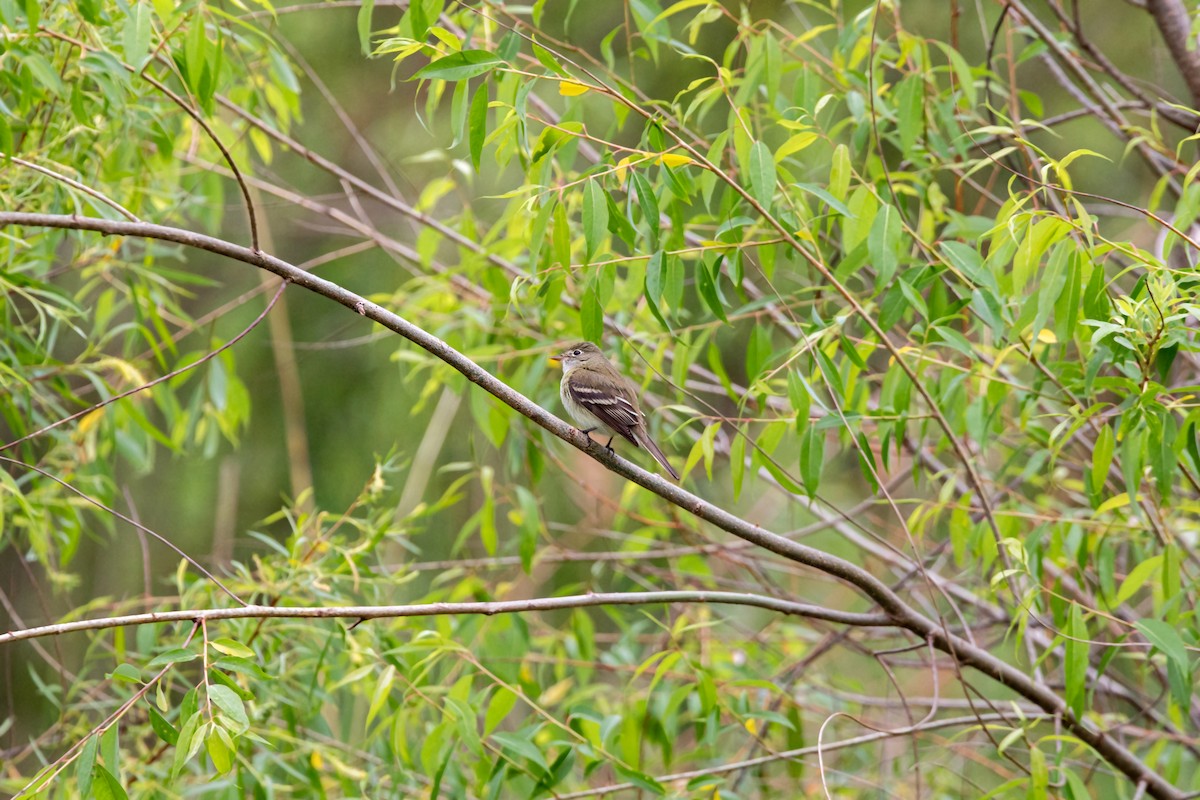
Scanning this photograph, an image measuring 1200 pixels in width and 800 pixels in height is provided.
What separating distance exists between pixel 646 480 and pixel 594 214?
64cm

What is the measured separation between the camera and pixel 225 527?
6.13 metres

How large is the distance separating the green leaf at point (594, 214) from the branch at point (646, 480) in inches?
15.7

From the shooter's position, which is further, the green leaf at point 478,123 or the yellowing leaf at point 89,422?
the yellowing leaf at point 89,422

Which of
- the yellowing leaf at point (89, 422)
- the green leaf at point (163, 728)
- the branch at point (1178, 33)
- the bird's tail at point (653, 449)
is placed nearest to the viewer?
the green leaf at point (163, 728)

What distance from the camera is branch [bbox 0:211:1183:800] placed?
99.9 inches

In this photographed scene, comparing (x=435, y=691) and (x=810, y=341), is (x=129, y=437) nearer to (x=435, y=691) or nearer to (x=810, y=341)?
(x=435, y=691)

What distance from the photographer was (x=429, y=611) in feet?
8.23

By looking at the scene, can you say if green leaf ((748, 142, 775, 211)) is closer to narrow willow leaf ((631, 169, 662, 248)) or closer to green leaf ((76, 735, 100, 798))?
narrow willow leaf ((631, 169, 662, 248))

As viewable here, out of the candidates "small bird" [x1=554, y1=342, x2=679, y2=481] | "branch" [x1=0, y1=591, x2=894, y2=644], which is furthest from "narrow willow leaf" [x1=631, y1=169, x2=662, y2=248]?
"small bird" [x1=554, y1=342, x2=679, y2=481]

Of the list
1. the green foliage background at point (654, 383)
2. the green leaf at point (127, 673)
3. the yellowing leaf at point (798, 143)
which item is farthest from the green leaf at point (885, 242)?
the green leaf at point (127, 673)

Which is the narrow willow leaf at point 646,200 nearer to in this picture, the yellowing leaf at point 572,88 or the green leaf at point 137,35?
the yellowing leaf at point 572,88

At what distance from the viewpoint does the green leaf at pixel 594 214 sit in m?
2.60

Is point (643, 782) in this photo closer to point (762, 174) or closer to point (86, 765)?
point (86, 765)

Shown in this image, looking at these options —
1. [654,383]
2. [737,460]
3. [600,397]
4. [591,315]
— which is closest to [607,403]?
[600,397]
